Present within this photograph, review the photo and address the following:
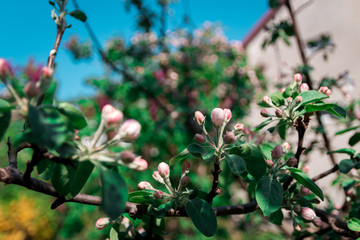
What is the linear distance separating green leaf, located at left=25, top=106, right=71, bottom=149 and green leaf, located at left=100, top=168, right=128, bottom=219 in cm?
8

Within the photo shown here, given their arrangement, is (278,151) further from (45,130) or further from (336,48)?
(336,48)

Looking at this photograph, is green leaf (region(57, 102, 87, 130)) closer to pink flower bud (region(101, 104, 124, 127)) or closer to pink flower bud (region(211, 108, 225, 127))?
pink flower bud (region(101, 104, 124, 127))

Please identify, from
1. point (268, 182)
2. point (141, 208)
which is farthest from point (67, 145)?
point (268, 182)

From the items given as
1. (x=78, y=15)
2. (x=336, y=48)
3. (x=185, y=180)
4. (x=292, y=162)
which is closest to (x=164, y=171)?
(x=185, y=180)

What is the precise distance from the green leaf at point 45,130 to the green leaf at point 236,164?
284 mm

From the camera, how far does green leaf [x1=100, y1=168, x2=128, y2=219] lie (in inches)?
12.8

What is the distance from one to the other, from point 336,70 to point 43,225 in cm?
369

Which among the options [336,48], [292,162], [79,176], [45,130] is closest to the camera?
[45,130]

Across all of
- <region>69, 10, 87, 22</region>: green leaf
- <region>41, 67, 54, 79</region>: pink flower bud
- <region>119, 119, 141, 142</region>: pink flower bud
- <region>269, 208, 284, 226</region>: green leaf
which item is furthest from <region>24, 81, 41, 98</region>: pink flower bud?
<region>269, 208, 284, 226</region>: green leaf

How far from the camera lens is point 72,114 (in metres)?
0.40

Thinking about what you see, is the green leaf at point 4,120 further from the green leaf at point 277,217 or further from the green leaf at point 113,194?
the green leaf at point 277,217

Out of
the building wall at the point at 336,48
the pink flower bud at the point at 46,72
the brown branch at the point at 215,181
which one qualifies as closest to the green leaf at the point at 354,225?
the brown branch at the point at 215,181

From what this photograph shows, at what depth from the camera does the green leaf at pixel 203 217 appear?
18.3 inches

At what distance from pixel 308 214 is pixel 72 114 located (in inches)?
19.9
